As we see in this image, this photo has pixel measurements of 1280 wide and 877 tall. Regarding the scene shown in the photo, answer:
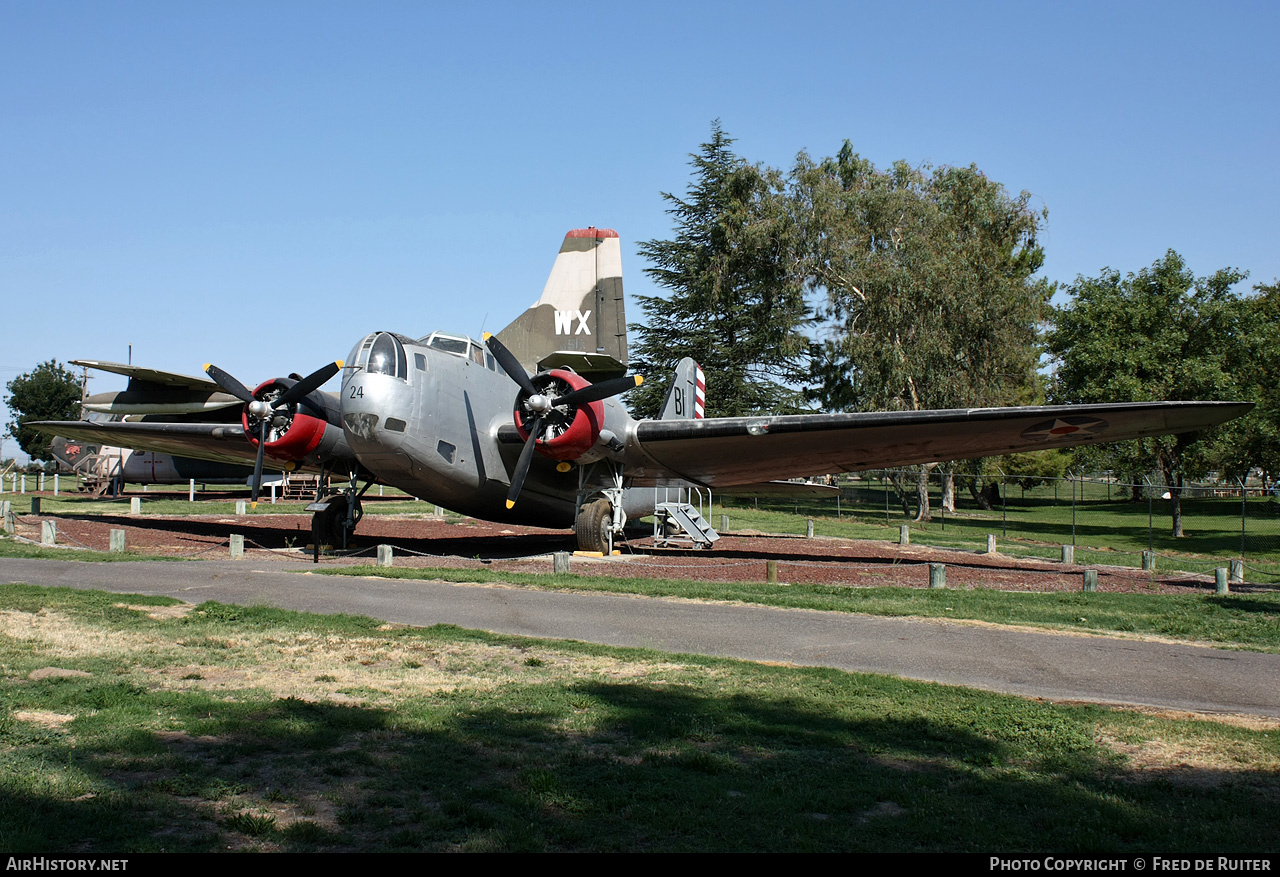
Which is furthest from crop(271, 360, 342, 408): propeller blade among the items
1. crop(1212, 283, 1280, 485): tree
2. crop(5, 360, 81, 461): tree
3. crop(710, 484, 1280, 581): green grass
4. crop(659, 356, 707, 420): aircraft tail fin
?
crop(5, 360, 81, 461): tree

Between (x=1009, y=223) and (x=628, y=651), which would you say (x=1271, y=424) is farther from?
(x=628, y=651)

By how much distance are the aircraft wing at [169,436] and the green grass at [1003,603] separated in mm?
8610

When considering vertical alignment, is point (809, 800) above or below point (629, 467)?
below

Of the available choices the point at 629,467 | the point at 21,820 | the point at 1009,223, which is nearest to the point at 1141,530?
the point at 1009,223

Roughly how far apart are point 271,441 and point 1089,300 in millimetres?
36825

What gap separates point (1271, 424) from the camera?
35.8 meters

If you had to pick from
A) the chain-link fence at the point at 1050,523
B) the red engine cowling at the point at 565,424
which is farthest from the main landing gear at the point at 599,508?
the chain-link fence at the point at 1050,523

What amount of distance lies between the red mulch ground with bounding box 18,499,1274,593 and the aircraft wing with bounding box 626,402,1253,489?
2.29 meters

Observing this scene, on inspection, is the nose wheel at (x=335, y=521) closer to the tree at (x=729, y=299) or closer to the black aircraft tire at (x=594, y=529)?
the black aircraft tire at (x=594, y=529)

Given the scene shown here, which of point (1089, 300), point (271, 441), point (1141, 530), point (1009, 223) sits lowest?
point (1141, 530)

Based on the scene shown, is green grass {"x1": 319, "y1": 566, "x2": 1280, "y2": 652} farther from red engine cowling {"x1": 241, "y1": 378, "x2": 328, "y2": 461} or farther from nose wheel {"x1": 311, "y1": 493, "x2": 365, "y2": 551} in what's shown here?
red engine cowling {"x1": 241, "y1": 378, "x2": 328, "y2": 461}

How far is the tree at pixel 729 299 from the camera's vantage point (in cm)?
4734

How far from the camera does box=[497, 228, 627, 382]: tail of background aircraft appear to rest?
26.6 m

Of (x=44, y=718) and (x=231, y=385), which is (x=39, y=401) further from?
(x=44, y=718)
